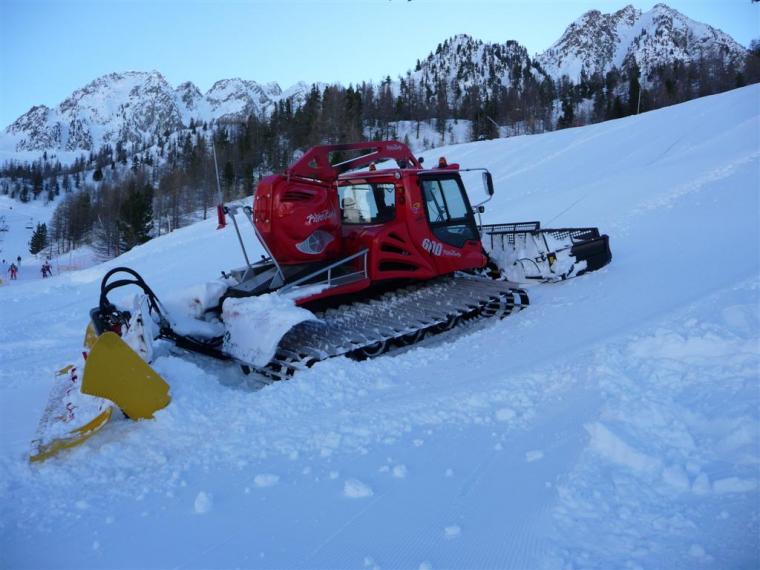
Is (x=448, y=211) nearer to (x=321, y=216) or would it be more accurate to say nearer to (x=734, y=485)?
(x=321, y=216)

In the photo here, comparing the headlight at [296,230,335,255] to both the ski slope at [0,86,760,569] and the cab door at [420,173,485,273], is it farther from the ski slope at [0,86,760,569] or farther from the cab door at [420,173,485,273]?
the ski slope at [0,86,760,569]

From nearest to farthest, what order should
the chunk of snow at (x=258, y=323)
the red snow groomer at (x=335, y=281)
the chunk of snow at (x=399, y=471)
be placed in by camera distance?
the chunk of snow at (x=399, y=471) < the red snow groomer at (x=335, y=281) < the chunk of snow at (x=258, y=323)

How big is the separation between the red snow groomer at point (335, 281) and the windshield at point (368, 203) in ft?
0.05

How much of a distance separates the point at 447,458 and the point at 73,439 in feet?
8.37

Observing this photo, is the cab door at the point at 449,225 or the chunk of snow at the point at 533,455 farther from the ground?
the cab door at the point at 449,225

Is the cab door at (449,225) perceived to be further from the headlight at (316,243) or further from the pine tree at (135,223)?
the pine tree at (135,223)

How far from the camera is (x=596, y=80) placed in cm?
9719

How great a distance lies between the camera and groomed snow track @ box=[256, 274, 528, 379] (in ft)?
16.7

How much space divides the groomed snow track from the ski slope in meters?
0.29

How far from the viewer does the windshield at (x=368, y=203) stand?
269 inches

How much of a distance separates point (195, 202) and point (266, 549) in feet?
220

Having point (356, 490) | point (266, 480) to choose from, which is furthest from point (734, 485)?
point (266, 480)

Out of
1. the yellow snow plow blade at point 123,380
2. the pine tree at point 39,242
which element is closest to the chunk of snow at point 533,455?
the yellow snow plow blade at point 123,380

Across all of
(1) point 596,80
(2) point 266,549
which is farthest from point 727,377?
(1) point 596,80
